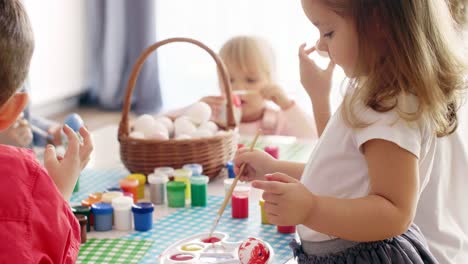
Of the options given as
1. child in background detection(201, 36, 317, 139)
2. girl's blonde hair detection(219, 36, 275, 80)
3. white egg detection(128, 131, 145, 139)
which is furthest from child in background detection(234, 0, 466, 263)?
girl's blonde hair detection(219, 36, 275, 80)

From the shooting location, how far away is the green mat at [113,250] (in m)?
1.25

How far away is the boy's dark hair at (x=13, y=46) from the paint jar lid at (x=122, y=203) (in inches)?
21.9

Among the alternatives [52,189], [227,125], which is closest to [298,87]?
[227,125]

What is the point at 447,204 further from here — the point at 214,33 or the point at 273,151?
the point at 214,33

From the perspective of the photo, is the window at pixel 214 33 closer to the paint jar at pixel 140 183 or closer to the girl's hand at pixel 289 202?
the paint jar at pixel 140 183

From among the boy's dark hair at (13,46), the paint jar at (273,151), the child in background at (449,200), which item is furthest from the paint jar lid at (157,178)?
the boy's dark hair at (13,46)

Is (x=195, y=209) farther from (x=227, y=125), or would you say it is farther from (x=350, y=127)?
(x=350, y=127)

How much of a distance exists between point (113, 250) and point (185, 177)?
339mm

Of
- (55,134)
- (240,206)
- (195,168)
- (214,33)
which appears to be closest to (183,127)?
(195,168)

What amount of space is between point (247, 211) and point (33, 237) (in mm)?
687

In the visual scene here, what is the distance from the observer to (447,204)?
1.26m

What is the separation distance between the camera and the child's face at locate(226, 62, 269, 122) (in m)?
2.53

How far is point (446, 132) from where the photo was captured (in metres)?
1.05

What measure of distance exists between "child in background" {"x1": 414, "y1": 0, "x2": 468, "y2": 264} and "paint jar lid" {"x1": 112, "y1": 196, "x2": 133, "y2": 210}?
Answer: 0.55 metres
